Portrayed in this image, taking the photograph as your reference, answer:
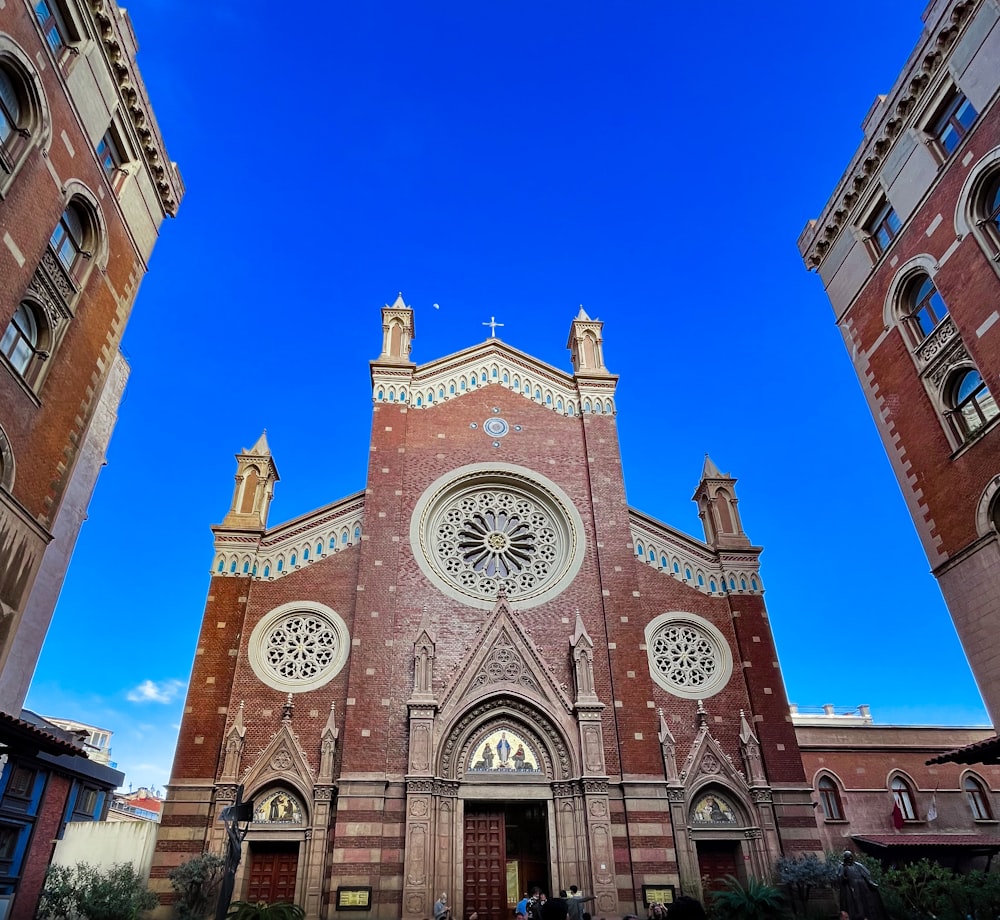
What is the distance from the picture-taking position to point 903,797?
106 feet

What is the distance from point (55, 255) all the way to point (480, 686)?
19252 millimetres

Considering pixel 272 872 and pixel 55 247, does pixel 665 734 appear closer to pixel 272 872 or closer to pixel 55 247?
pixel 272 872

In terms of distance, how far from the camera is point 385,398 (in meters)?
33.5

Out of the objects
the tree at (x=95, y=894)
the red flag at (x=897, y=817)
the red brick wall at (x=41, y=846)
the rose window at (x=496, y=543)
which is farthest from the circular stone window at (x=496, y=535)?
the red flag at (x=897, y=817)

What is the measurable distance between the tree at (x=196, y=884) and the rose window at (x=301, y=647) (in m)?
6.52

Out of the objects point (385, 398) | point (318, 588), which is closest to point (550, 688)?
point (318, 588)

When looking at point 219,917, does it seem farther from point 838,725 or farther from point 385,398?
point 838,725

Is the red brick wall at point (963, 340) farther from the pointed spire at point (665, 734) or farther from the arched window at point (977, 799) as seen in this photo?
the arched window at point (977, 799)

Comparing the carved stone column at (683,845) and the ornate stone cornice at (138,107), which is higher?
the ornate stone cornice at (138,107)

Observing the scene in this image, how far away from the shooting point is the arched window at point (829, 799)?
31.5 m

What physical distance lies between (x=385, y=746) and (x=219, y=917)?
1154 centimetres

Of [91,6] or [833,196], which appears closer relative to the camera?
[91,6]

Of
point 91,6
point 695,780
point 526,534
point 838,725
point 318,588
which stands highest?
point 91,6

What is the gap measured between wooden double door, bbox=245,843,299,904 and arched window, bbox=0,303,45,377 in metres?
17.5
